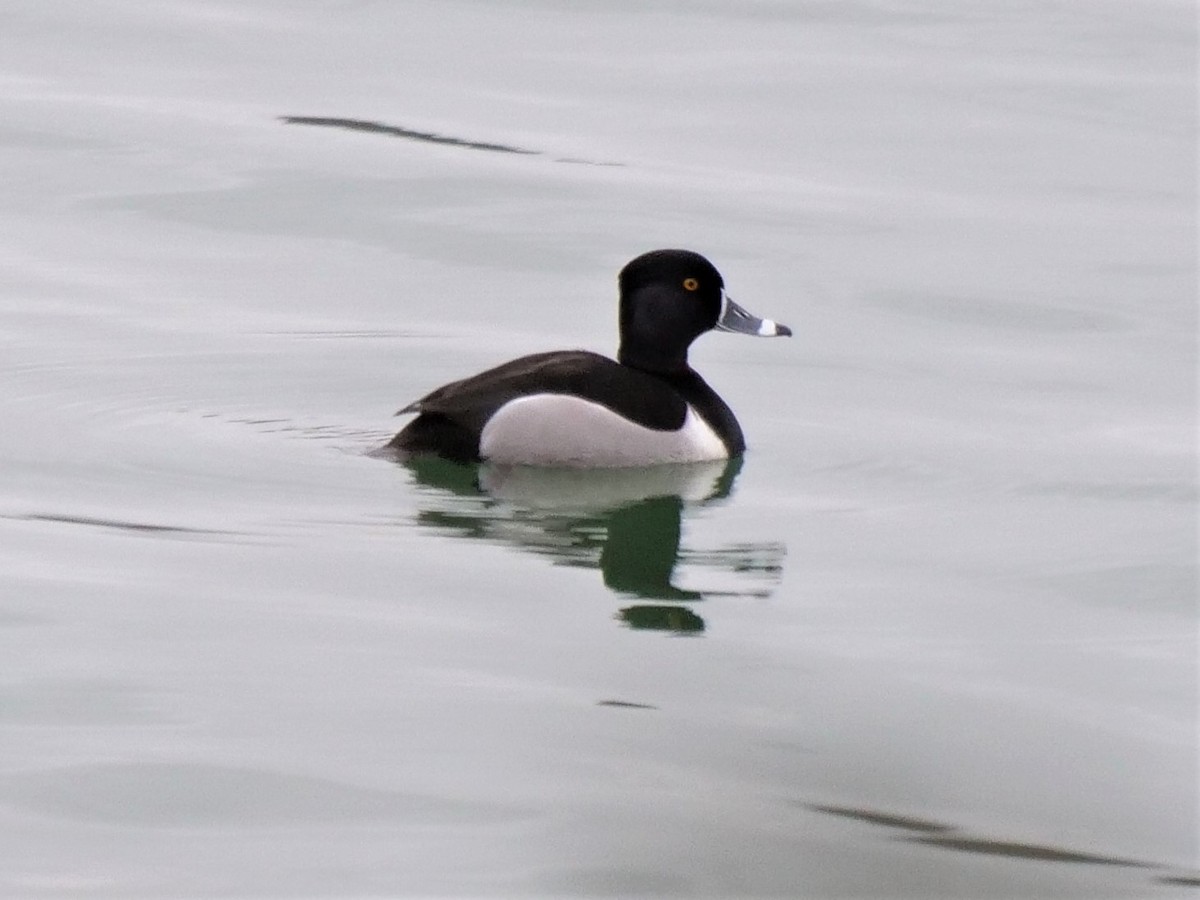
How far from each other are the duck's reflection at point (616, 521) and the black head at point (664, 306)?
0.72 meters

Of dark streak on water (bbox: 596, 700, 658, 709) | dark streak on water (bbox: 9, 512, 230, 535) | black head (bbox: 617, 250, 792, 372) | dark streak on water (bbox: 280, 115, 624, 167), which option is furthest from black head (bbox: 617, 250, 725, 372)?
dark streak on water (bbox: 280, 115, 624, 167)

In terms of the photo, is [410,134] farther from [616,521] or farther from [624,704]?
[624,704]

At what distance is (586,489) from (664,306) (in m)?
1.28

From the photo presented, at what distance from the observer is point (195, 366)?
11445mm

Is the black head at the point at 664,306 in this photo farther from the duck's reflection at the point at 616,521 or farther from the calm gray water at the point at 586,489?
the duck's reflection at the point at 616,521

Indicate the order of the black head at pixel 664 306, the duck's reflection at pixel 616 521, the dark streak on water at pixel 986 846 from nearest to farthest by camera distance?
the dark streak on water at pixel 986 846 < the duck's reflection at pixel 616 521 < the black head at pixel 664 306

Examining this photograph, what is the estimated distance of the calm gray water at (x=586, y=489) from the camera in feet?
16.1

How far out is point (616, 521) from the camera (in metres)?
8.87

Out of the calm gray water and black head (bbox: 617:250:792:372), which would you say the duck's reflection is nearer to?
the calm gray water

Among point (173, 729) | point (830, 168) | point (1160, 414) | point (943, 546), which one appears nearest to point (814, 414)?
point (1160, 414)

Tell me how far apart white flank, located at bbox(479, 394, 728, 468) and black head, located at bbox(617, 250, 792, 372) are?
0.77 m

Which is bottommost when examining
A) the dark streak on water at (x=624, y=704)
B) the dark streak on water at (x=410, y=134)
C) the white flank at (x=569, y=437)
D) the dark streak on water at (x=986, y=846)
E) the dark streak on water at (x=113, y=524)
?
the dark streak on water at (x=624, y=704)

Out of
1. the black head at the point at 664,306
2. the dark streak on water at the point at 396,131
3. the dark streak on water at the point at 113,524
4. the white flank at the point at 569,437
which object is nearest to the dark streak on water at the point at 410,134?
the dark streak on water at the point at 396,131

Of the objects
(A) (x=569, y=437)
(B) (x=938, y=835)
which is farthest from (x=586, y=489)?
(B) (x=938, y=835)
